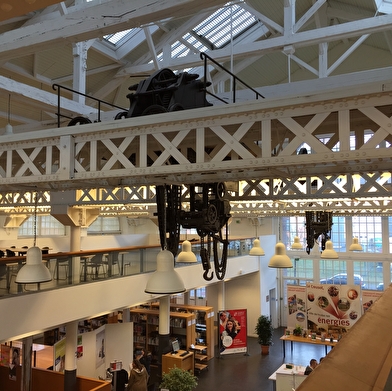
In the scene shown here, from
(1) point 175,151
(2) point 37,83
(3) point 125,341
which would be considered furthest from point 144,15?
(3) point 125,341

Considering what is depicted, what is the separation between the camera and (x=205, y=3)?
3326 millimetres

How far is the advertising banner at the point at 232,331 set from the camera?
1548 cm

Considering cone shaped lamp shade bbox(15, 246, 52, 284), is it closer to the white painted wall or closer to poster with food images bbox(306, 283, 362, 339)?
the white painted wall

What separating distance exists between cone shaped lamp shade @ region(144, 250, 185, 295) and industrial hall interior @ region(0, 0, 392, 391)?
0.07ft

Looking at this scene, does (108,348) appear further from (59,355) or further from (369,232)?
(369,232)

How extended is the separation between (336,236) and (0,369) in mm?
16415

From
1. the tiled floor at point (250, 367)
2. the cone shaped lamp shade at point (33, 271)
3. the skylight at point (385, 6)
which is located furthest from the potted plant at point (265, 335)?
the cone shaped lamp shade at point (33, 271)

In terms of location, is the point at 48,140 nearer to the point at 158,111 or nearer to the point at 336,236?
the point at 158,111

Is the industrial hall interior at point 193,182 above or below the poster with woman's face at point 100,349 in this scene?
above

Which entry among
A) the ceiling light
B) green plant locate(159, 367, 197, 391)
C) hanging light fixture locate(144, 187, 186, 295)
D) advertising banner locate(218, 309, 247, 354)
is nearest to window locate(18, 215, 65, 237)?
advertising banner locate(218, 309, 247, 354)

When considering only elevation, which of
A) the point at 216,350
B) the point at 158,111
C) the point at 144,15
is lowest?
the point at 216,350

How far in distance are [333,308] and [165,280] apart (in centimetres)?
1236

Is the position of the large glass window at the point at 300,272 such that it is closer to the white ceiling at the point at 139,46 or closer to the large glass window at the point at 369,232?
the large glass window at the point at 369,232

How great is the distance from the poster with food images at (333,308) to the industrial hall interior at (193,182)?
1.9 inches
